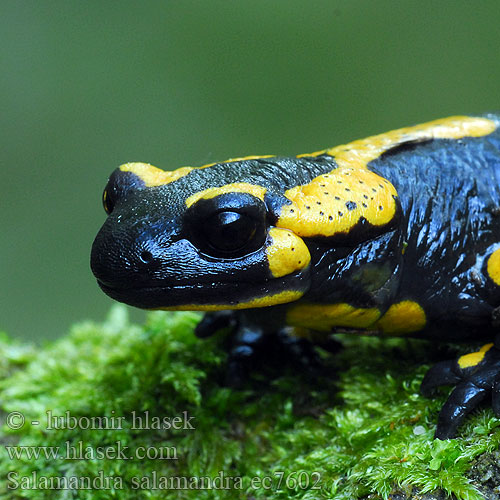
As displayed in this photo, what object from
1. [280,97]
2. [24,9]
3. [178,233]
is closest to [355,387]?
[178,233]

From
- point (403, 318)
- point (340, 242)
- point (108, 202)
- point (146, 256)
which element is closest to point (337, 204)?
point (340, 242)

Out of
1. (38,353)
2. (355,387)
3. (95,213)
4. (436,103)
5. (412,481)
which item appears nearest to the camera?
(412,481)

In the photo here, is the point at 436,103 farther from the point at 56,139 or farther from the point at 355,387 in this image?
the point at 355,387

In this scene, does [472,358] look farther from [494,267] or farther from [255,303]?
[255,303]

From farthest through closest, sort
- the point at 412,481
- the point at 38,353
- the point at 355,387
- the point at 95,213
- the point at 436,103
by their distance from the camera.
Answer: the point at 436,103 → the point at 95,213 → the point at 38,353 → the point at 355,387 → the point at 412,481

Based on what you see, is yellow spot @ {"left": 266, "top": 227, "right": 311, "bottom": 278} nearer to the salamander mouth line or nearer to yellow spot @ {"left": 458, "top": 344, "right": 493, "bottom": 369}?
the salamander mouth line

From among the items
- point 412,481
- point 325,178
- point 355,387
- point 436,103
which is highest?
point 436,103

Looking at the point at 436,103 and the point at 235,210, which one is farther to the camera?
the point at 436,103
